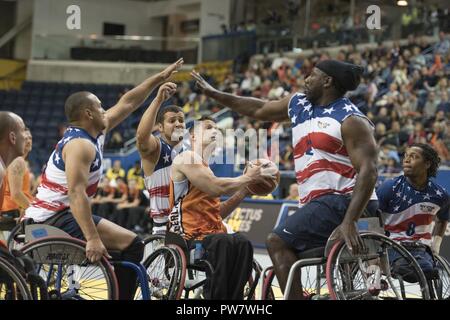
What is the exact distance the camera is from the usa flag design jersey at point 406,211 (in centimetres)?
600

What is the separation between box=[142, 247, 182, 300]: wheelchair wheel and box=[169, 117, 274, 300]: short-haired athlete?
18 centimetres

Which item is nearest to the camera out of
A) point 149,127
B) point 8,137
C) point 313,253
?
point 313,253

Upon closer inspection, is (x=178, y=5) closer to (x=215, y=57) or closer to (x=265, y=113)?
(x=215, y=57)

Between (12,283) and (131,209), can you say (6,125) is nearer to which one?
(12,283)

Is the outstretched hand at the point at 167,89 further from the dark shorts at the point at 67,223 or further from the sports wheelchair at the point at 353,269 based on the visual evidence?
the sports wheelchair at the point at 353,269

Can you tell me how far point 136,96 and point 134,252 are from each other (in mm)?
1353

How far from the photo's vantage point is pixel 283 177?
13.8 m

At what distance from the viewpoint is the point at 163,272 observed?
17.6 ft

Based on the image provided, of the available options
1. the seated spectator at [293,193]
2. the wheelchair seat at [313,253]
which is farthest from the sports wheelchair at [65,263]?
the seated spectator at [293,193]

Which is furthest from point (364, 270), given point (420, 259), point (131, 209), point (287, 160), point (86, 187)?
point (131, 209)

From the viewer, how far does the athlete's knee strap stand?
16.6 feet
